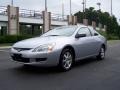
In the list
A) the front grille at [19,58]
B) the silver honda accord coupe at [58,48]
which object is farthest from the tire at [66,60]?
the front grille at [19,58]

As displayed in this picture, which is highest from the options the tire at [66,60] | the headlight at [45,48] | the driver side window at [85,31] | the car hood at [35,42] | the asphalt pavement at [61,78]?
the driver side window at [85,31]

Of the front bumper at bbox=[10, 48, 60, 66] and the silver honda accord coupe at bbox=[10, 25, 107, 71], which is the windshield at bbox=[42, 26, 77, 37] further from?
the front bumper at bbox=[10, 48, 60, 66]

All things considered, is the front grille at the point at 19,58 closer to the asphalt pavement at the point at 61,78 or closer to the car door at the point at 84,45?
the asphalt pavement at the point at 61,78

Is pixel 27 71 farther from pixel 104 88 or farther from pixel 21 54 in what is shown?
pixel 104 88

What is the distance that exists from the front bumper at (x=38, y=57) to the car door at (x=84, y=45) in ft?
4.32

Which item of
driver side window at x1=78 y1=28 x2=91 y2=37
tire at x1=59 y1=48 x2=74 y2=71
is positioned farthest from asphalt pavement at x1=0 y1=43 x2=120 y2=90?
driver side window at x1=78 y1=28 x2=91 y2=37

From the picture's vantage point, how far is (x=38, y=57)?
8.59m

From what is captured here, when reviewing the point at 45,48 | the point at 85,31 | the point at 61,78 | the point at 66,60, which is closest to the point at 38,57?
the point at 45,48

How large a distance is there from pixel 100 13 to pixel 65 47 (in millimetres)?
104595

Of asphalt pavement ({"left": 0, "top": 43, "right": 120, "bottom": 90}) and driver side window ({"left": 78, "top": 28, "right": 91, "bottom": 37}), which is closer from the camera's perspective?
asphalt pavement ({"left": 0, "top": 43, "right": 120, "bottom": 90})

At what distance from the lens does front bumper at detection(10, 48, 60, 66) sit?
8.58 m

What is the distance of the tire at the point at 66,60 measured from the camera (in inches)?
360

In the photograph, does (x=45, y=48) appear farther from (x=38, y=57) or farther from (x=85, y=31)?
(x=85, y=31)

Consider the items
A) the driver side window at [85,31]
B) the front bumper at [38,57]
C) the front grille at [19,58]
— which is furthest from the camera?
the driver side window at [85,31]
